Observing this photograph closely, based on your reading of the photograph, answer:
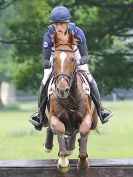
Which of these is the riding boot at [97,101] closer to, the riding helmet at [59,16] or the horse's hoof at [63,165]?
the riding helmet at [59,16]

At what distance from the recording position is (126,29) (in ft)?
96.9

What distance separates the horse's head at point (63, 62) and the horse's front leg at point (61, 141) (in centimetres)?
45

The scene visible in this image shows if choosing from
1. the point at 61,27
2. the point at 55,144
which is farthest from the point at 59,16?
the point at 55,144

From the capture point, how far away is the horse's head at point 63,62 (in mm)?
9742

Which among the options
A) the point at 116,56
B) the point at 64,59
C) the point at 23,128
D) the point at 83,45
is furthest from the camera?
the point at 23,128

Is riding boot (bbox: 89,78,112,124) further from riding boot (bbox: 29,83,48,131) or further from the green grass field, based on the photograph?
the green grass field

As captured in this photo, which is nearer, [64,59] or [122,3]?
[64,59]

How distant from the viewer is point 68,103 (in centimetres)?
1036

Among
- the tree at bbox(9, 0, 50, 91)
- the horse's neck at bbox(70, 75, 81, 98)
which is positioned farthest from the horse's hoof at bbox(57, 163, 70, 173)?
the tree at bbox(9, 0, 50, 91)

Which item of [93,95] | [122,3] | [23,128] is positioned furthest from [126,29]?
[93,95]

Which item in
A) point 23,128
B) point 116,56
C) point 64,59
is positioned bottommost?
point 23,128

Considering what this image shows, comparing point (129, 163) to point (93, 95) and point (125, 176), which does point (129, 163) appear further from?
point (93, 95)

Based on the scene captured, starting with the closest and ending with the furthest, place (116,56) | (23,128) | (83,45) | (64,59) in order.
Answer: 1. (64,59)
2. (83,45)
3. (116,56)
4. (23,128)

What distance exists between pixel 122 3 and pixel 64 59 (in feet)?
62.8
